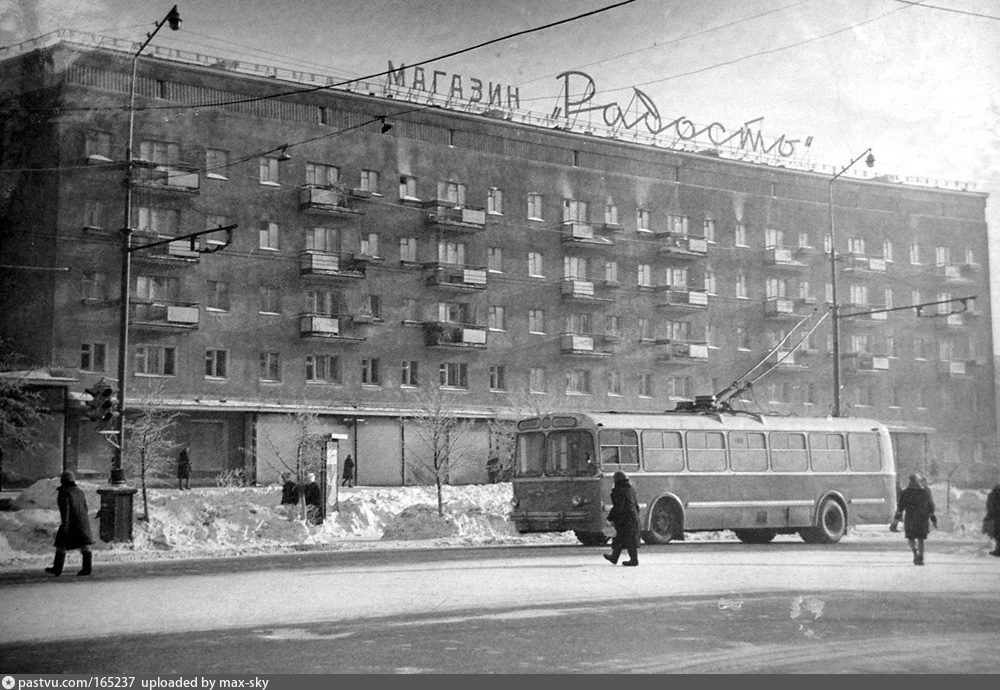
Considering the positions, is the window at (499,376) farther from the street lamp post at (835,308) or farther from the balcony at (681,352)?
the street lamp post at (835,308)

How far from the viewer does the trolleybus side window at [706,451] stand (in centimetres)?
1659

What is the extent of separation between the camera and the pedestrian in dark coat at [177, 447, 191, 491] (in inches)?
900

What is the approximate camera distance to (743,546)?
16797 millimetres

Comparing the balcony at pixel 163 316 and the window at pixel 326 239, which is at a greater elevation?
the window at pixel 326 239

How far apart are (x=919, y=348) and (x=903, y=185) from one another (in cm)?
246

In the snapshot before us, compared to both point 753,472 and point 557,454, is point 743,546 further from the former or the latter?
point 557,454

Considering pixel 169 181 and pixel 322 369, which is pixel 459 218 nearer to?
pixel 322 369

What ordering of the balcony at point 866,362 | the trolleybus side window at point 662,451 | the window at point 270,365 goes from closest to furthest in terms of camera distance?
1. the trolleybus side window at point 662,451
2. the balcony at point 866,362
3. the window at point 270,365

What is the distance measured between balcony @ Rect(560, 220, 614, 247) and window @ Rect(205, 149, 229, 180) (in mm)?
8051

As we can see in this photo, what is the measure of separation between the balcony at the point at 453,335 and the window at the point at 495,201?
6.68 feet

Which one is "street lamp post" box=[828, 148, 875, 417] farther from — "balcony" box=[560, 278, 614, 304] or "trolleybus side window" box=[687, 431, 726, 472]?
"balcony" box=[560, 278, 614, 304]

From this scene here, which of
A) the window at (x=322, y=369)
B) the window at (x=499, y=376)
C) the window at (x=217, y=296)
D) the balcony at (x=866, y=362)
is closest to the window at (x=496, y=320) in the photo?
the window at (x=499, y=376)

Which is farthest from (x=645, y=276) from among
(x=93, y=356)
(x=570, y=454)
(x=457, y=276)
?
(x=93, y=356)

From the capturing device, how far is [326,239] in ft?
64.7
